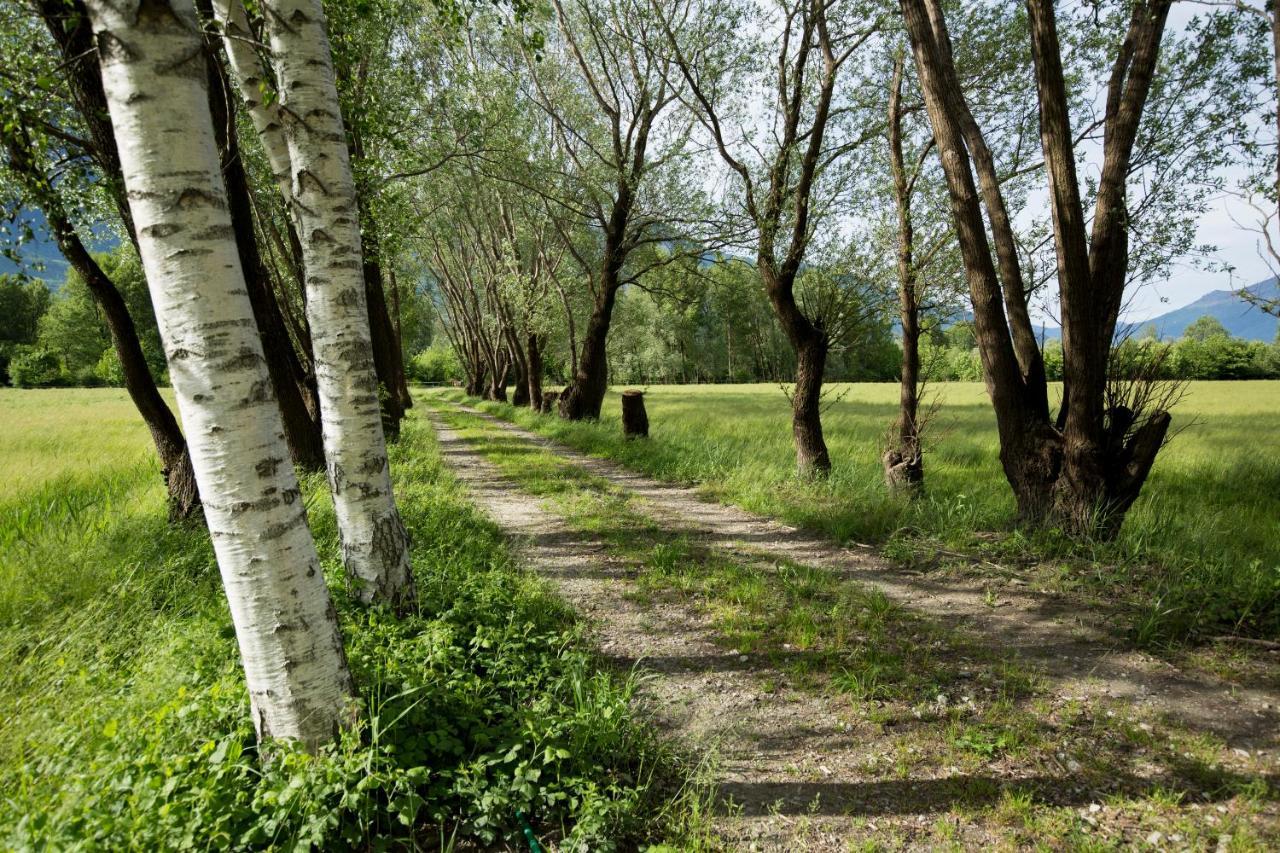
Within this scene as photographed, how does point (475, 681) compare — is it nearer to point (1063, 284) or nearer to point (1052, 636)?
point (1052, 636)

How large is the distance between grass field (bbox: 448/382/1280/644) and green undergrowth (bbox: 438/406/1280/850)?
4.49ft

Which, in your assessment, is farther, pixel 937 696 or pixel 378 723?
pixel 937 696

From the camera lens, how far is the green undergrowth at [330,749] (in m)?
2.20

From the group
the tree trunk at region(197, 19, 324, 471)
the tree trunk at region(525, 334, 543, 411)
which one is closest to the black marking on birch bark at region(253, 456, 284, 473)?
the tree trunk at region(197, 19, 324, 471)

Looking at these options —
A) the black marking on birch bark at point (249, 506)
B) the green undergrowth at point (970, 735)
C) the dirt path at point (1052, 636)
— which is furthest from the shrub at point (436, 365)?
the black marking on birch bark at point (249, 506)

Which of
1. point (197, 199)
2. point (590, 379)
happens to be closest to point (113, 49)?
point (197, 199)

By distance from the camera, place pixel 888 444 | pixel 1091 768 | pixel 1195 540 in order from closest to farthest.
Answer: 1. pixel 1091 768
2. pixel 1195 540
3. pixel 888 444

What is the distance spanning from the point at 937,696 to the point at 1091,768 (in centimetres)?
81

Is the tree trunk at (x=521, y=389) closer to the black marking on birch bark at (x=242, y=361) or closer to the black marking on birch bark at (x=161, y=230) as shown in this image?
the black marking on birch bark at (x=242, y=361)

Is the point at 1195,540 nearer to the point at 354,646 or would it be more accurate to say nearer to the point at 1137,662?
the point at 1137,662

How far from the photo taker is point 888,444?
9148 mm

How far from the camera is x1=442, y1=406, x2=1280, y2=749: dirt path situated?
3.36 metres

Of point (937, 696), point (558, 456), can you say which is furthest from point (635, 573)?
point (558, 456)

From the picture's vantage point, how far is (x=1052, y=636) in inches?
171
